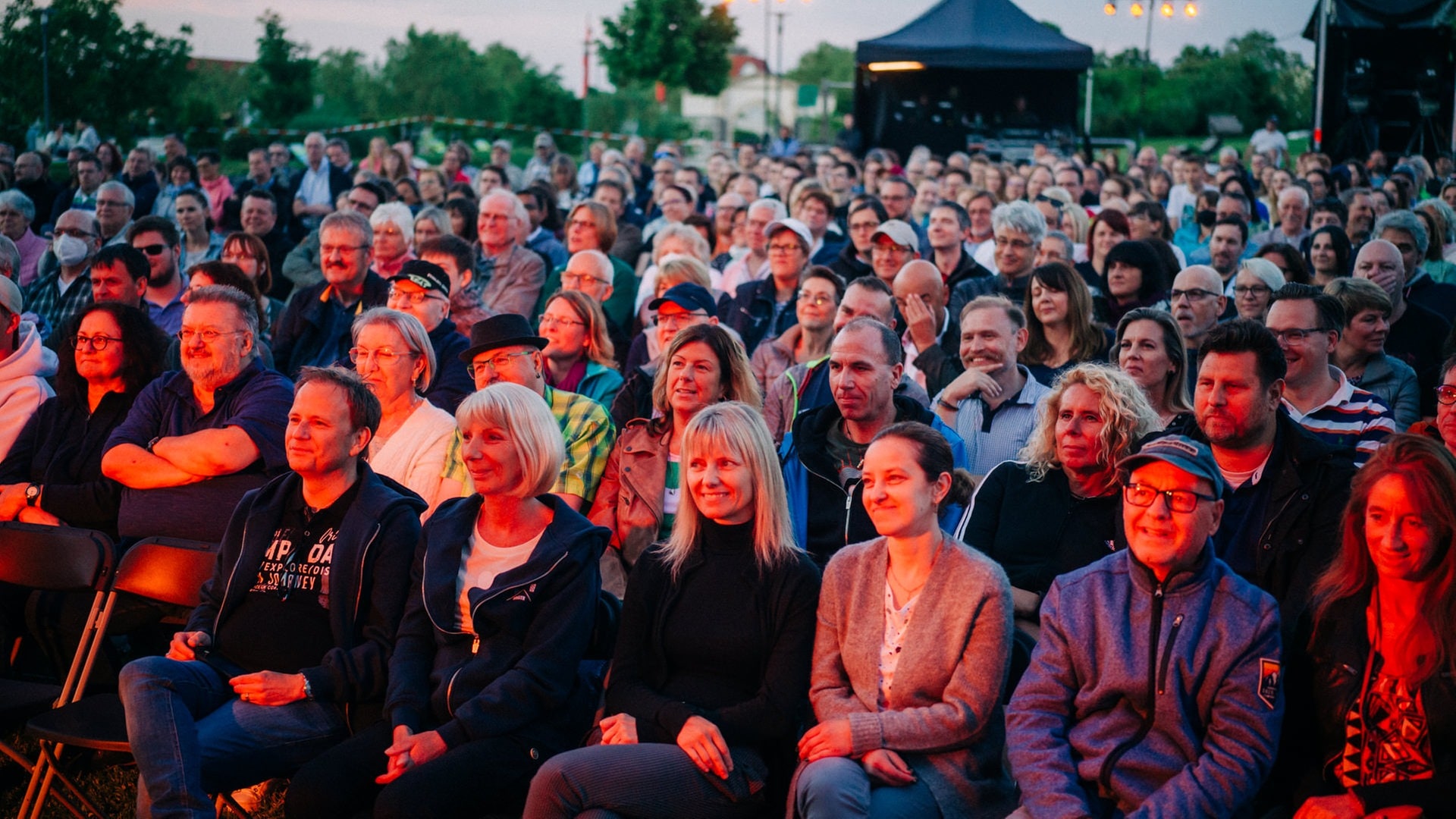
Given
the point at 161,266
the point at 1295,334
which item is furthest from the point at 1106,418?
the point at 161,266

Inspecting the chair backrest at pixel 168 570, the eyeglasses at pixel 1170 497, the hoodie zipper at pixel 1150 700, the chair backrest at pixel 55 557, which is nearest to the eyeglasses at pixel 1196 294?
the eyeglasses at pixel 1170 497

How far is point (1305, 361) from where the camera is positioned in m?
4.59

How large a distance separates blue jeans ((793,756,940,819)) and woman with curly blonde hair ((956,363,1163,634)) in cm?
78

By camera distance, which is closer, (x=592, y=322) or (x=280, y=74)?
(x=592, y=322)

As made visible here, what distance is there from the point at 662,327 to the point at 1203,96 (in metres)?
32.1

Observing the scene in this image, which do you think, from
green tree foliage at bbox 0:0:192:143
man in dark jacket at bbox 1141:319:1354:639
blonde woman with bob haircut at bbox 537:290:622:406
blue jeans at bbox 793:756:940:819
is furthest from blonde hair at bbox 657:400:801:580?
green tree foliage at bbox 0:0:192:143

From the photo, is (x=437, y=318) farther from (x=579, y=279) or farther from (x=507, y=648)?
(x=507, y=648)

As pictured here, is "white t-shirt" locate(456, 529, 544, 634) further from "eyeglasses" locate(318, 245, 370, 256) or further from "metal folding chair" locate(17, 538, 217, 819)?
"eyeglasses" locate(318, 245, 370, 256)

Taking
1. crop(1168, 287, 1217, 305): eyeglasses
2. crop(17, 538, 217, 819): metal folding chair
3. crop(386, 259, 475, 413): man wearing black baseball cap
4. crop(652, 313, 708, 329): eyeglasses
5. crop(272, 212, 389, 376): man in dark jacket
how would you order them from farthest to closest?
crop(272, 212, 389, 376): man in dark jacket < crop(1168, 287, 1217, 305): eyeglasses < crop(652, 313, 708, 329): eyeglasses < crop(386, 259, 475, 413): man wearing black baseball cap < crop(17, 538, 217, 819): metal folding chair

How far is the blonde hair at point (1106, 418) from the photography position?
151 inches

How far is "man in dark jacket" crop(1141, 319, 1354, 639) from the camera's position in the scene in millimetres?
3568

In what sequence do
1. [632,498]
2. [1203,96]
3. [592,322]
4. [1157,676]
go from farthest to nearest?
1. [1203,96]
2. [592,322]
3. [632,498]
4. [1157,676]

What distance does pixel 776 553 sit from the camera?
139 inches

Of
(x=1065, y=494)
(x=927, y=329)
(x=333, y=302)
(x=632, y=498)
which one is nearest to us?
(x=1065, y=494)
